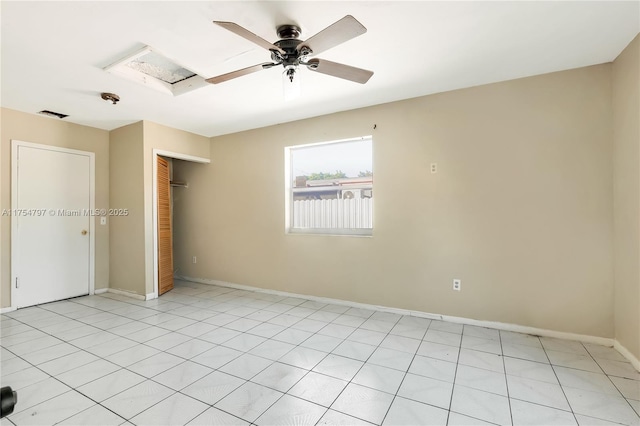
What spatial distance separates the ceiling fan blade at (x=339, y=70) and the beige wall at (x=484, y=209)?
141 centimetres

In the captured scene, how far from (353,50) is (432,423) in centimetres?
270

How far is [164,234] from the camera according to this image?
182 inches

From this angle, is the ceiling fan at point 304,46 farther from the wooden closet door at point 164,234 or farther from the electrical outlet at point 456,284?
the wooden closet door at point 164,234

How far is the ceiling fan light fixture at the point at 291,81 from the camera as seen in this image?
7.13ft

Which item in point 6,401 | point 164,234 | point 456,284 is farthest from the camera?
point 164,234

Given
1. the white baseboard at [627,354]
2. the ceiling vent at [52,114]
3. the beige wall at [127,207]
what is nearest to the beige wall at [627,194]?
the white baseboard at [627,354]

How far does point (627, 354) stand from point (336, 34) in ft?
10.9

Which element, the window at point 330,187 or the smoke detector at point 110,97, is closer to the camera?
the smoke detector at point 110,97

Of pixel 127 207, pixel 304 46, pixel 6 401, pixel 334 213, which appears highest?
pixel 304 46

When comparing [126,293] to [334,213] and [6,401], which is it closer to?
[334,213]

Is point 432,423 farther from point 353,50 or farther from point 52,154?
point 52,154

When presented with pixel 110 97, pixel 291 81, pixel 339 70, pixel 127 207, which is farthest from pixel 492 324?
pixel 127 207

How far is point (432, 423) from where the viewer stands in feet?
5.51

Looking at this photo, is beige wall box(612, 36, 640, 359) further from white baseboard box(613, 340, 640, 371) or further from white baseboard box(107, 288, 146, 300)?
white baseboard box(107, 288, 146, 300)
